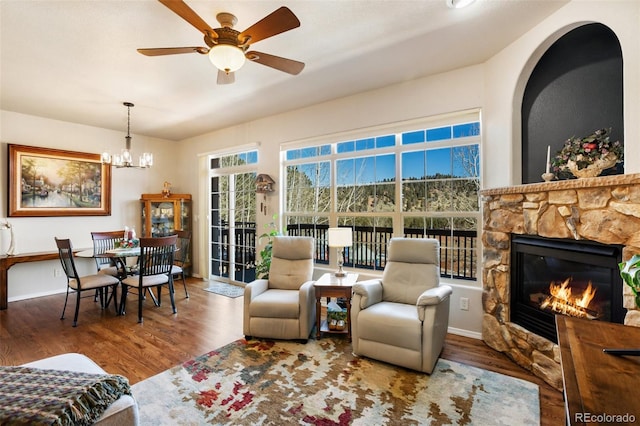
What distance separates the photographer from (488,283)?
9.42ft

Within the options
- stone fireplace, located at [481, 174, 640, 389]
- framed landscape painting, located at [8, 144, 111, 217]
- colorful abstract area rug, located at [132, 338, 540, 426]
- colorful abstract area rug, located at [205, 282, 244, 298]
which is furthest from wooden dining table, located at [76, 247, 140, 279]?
stone fireplace, located at [481, 174, 640, 389]

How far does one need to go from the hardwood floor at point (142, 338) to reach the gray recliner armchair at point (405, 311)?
1.70 ft

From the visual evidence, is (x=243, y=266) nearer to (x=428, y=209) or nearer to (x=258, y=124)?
(x=258, y=124)

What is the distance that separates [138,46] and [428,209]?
330 cm

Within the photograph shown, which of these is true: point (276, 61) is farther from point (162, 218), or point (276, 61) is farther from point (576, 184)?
point (162, 218)

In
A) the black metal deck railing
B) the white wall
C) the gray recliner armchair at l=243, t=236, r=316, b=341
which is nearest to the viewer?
the gray recliner armchair at l=243, t=236, r=316, b=341

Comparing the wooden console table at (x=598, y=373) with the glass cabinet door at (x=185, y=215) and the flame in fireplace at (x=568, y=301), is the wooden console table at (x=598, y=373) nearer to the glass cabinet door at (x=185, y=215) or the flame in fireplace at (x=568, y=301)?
the flame in fireplace at (x=568, y=301)

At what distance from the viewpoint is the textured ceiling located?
2.17m

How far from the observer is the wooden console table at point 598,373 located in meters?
0.74

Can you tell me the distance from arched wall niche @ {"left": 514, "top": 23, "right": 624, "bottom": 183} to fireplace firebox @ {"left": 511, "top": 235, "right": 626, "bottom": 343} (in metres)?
0.63

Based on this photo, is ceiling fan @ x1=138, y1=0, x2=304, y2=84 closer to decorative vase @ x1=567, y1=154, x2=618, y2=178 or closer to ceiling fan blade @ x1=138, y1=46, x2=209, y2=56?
ceiling fan blade @ x1=138, y1=46, x2=209, y2=56

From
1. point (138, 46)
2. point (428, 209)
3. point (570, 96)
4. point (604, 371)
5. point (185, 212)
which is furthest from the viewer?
point (185, 212)

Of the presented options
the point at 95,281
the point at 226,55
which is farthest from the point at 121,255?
the point at 226,55

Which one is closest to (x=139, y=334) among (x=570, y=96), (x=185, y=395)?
(x=185, y=395)
